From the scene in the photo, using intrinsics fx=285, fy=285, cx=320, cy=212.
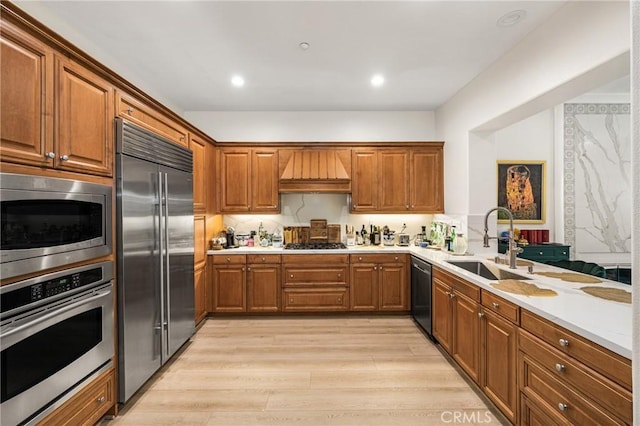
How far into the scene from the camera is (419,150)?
4270 mm

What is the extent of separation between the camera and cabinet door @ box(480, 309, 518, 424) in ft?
6.08

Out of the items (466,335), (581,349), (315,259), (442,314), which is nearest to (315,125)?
(315,259)

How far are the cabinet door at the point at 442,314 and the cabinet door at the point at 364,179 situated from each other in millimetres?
1548

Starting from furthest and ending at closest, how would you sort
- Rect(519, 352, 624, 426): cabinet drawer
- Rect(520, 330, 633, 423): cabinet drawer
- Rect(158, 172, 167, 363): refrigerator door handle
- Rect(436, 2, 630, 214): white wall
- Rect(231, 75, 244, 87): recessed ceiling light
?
1. Rect(231, 75, 244, 87): recessed ceiling light
2. Rect(158, 172, 167, 363): refrigerator door handle
3. Rect(436, 2, 630, 214): white wall
4. Rect(519, 352, 624, 426): cabinet drawer
5. Rect(520, 330, 633, 423): cabinet drawer

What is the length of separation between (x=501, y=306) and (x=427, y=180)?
2578 mm

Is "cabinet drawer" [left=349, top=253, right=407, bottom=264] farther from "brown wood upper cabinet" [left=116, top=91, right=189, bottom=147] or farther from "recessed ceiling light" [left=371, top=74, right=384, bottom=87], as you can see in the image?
"brown wood upper cabinet" [left=116, top=91, right=189, bottom=147]

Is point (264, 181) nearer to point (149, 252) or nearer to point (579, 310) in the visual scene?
point (149, 252)

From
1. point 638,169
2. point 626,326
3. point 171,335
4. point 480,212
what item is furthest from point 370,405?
point 480,212

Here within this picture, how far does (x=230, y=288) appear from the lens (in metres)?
3.90

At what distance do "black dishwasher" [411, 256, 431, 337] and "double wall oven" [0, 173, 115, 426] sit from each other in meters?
3.01

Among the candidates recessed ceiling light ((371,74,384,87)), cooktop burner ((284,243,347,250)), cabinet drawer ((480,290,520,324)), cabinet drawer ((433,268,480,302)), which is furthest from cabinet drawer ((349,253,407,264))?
recessed ceiling light ((371,74,384,87))

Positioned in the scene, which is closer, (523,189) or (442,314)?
(442,314)

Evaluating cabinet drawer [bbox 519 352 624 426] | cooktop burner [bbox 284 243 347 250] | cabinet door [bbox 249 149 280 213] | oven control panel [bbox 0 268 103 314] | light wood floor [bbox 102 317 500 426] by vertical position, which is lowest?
light wood floor [bbox 102 317 500 426]

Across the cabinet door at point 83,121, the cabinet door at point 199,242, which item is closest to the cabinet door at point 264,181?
the cabinet door at point 199,242
